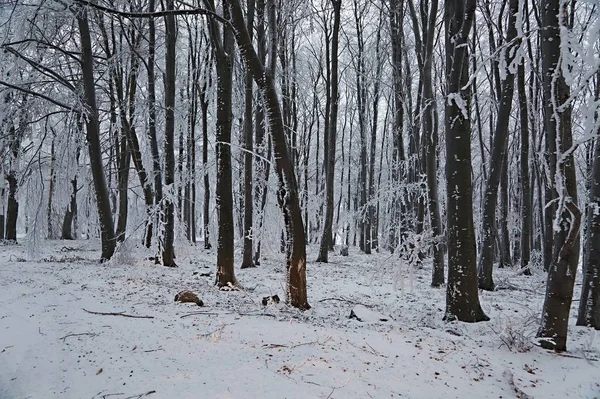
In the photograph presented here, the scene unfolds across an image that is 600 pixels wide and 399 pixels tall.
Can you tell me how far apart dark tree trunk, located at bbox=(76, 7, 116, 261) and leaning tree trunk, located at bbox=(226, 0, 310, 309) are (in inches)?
230

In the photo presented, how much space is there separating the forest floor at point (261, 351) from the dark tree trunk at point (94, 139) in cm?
359

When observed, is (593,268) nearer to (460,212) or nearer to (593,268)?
(593,268)

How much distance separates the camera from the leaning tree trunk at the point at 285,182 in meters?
5.51

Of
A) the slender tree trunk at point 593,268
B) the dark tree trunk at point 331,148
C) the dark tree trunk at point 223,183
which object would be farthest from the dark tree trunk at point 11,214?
the slender tree trunk at point 593,268

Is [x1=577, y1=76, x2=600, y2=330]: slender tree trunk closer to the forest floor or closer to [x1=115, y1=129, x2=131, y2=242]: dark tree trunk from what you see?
the forest floor

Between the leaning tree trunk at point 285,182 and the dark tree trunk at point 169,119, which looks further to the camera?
the dark tree trunk at point 169,119

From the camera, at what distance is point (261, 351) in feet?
11.9

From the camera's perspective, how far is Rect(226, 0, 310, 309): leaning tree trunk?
5.51 metres

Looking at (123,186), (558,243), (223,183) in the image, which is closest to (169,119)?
(223,183)

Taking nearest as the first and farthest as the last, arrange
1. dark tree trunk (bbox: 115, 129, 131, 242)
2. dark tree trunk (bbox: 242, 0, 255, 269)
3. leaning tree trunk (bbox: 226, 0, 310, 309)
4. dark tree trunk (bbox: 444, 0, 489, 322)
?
1. dark tree trunk (bbox: 444, 0, 489, 322)
2. leaning tree trunk (bbox: 226, 0, 310, 309)
3. dark tree trunk (bbox: 242, 0, 255, 269)
4. dark tree trunk (bbox: 115, 129, 131, 242)

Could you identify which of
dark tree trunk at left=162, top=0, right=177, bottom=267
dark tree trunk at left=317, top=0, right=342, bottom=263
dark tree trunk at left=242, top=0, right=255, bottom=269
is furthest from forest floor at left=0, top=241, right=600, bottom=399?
dark tree trunk at left=317, top=0, right=342, bottom=263

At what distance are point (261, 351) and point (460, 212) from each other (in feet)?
10.2

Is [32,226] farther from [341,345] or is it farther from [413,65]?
[413,65]

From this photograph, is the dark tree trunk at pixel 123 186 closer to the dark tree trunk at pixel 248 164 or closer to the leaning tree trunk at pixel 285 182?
the dark tree trunk at pixel 248 164
